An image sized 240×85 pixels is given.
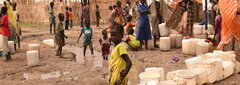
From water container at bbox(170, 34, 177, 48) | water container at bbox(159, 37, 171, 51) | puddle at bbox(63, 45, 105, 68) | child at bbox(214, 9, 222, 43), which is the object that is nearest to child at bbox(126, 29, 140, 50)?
water container at bbox(159, 37, 171, 51)

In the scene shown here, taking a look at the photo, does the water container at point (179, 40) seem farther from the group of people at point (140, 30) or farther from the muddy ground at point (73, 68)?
the muddy ground at point (73, 68)

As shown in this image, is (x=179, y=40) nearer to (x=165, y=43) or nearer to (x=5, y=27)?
(x=165, y=43)

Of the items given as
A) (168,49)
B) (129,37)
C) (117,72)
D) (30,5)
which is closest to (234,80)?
(117,72)

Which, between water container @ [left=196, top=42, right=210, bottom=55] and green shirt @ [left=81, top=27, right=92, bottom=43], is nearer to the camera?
water container @ [left=196, top=42, right=210, bottom=55]

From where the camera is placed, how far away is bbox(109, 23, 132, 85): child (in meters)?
3.96

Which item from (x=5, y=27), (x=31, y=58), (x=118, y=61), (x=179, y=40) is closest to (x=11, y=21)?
(x=5, y=27)

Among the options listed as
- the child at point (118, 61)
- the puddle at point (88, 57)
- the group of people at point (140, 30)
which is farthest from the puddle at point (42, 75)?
the child at point (118, 61)

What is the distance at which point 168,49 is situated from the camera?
9.59m

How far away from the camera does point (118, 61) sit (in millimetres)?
4047

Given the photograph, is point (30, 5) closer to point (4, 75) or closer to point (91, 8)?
point (91, 8)

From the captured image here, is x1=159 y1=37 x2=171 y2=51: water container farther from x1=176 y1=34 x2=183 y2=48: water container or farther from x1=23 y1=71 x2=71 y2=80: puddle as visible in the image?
x1=23 y1=71 x2=71 y2=80: puddle

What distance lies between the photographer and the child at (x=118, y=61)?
156 inches

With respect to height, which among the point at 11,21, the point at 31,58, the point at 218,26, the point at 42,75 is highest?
the point at 11,21

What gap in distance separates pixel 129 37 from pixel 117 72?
578 cm
